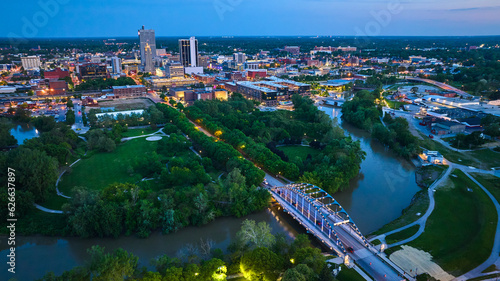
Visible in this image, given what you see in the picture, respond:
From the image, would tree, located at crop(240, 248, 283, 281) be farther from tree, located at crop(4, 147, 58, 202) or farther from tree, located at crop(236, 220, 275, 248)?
tree, located at crop(4, 147, 58, 202)

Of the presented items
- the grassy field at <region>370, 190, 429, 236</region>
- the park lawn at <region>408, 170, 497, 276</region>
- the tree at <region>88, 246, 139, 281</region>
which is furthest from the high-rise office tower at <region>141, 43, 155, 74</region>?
the tree at <region>88, 246, 139, 281</region>

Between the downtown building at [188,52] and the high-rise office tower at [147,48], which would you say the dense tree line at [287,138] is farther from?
the high-rise office tower at [147,48]

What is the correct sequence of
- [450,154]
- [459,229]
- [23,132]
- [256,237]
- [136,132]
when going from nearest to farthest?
[256,237] → [459,229] → [450,154] → [136,132] → [23,132]

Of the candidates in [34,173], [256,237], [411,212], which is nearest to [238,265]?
[256,237]

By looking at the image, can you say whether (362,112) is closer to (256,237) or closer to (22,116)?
(256,237)

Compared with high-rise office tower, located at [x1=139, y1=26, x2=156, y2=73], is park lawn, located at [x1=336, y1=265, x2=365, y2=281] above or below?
below

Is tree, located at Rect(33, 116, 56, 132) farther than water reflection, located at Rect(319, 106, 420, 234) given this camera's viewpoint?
Yes
